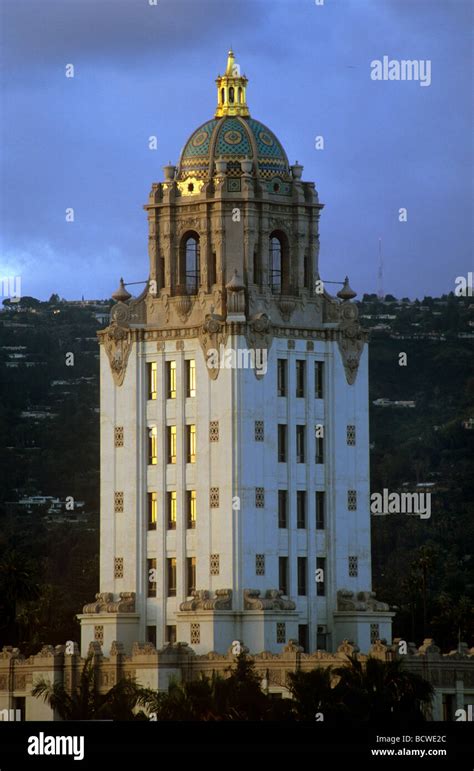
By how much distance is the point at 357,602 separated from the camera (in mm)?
173000

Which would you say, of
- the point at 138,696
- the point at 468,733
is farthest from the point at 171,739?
the point at 138,696

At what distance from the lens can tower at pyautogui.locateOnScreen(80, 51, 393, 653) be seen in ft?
561

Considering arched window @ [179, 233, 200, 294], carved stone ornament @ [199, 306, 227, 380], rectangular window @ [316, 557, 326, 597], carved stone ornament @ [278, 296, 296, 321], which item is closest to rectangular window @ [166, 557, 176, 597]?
rectangular window @ [316, 557, 326, 597]

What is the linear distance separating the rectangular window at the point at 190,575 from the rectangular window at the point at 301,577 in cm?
520

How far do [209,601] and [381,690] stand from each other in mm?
21272

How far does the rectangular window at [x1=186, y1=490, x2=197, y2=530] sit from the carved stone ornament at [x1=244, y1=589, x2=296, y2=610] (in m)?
5.27

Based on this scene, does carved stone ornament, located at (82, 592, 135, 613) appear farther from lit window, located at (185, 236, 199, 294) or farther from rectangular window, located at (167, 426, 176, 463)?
lit window, located at (185, 236, 199, 294)

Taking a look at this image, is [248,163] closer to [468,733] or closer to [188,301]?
[188,301]

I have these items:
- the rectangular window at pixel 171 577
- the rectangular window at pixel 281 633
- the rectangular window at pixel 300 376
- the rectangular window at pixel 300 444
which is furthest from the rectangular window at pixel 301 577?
the rectangular window at pixel 300 376

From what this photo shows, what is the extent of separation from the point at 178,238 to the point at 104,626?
19.7 m

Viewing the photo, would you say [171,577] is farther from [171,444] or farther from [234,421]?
[234,421]

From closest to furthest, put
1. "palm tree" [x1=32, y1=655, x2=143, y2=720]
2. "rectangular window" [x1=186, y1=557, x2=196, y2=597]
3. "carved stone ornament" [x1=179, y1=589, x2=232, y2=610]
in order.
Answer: "palm tree" [x1=32, y1=655, x2=143, y2=720] → "carved stone ornament" [x1=179, y1=589, x2=232, y2=610] → "rectangular window" [x1=186, y1=557, x2=196, y2=597]

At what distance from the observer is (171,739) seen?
388 ft

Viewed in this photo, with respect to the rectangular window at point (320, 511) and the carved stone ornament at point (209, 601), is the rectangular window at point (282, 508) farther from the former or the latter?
the carved stone ornament at point (209, 601)
